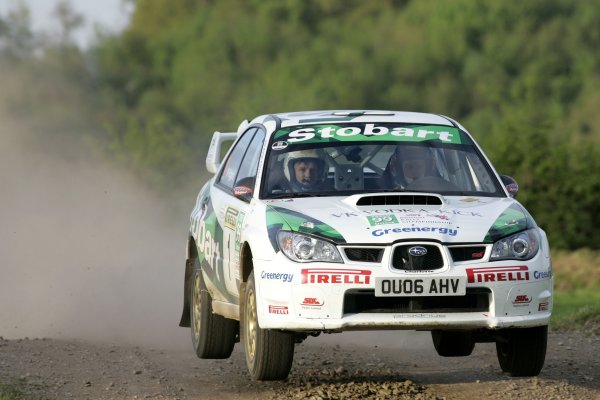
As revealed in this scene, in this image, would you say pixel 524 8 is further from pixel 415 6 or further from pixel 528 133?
pixel 528 133

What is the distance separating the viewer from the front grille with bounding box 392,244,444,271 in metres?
7.93

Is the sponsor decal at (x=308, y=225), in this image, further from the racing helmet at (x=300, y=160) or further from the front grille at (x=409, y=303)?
the racing helmet at (x=300, y=160)

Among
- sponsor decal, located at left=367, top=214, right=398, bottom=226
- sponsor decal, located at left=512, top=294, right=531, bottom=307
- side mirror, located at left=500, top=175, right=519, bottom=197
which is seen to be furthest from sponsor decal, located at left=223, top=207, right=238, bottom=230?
sponsor decal, located at left=512, top=294, right=531, bottom=307

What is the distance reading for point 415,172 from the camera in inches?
362

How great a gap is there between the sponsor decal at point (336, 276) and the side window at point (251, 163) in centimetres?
120

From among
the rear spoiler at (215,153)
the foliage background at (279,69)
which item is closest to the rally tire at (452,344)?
the rear spoiler at (215,153)

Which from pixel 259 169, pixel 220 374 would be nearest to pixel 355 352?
pixel 220 374

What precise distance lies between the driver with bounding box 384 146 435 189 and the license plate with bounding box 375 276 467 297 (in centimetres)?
129

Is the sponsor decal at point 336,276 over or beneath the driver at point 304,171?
beneath

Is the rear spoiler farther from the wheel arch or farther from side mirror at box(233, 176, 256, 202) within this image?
side mirror at box(233, 176, 256, 202)

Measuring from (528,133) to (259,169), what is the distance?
2779 centimetres

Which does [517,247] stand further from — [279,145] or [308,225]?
[279,145]

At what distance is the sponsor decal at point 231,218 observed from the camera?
9.05 m

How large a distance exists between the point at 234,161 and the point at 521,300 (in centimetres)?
287
